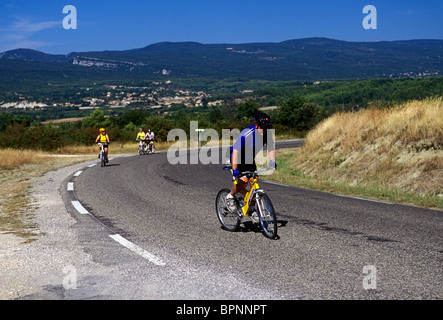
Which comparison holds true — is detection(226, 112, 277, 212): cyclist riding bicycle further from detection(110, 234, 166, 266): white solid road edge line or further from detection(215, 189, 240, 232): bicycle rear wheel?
detection(110, 234, 166, 266): white solid road edge line

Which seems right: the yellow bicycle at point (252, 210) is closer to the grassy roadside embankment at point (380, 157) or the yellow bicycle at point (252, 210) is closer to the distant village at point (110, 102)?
the grassy roadside embankment at point (380, 157)

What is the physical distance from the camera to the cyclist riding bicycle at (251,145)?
279 inches

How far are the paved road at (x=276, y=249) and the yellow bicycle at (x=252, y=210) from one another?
0.64ft

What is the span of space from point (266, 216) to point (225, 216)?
3.54ft

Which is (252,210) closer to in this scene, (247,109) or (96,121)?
(247,109)

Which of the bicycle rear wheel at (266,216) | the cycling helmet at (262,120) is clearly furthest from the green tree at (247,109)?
the bicycle rear wheel at (266,216)

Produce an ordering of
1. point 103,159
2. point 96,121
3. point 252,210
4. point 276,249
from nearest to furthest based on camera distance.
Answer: point 276,249 < point 252,210 < point 103,159 < point 96,121

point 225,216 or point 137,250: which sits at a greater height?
point 225,216

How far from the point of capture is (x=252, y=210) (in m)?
7.35

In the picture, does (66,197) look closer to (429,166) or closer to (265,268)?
(265,268)

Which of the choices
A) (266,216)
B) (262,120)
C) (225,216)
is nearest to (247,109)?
(225,216)

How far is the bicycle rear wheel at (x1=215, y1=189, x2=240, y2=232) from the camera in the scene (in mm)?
7654

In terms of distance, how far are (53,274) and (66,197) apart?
6.88 m
